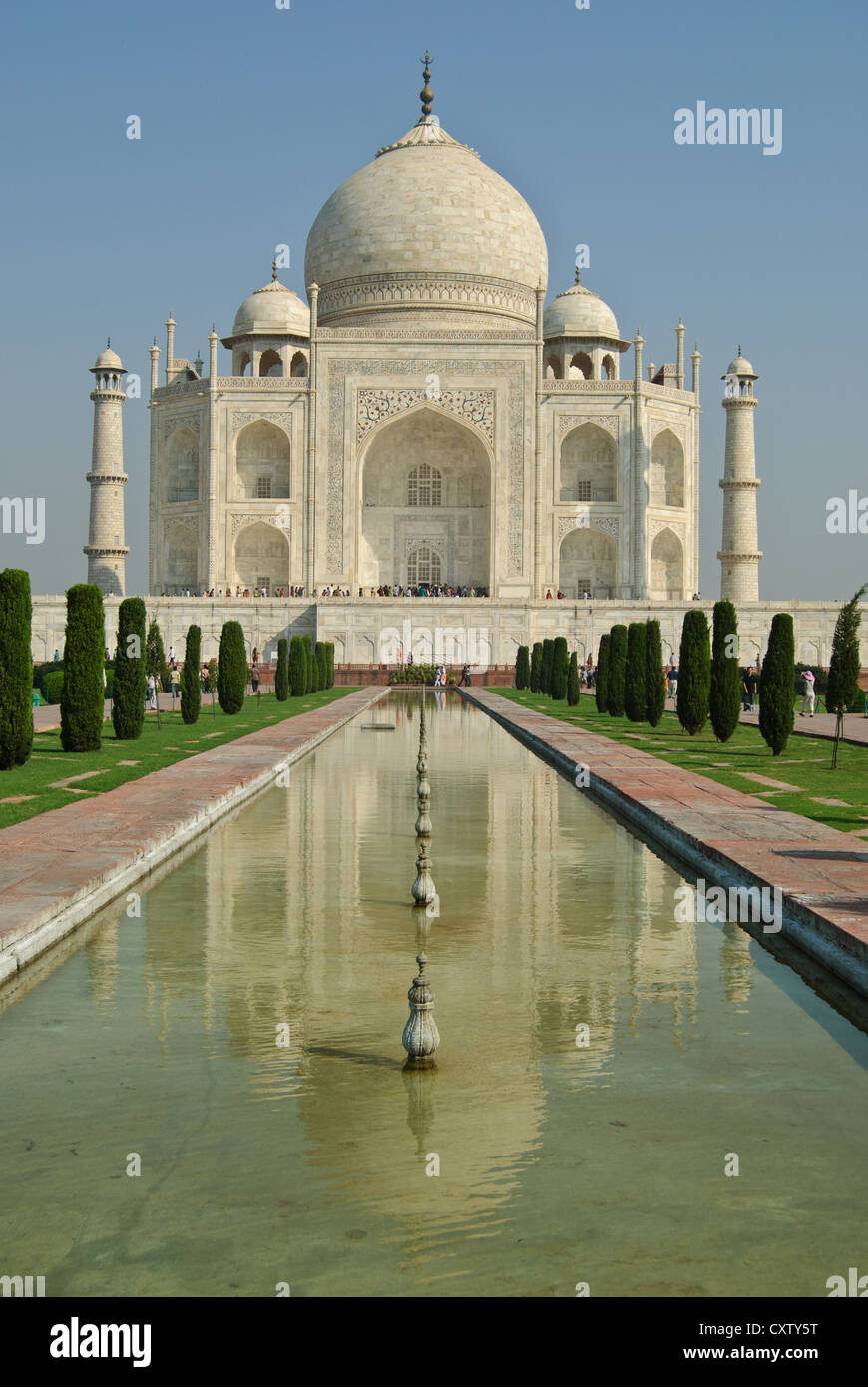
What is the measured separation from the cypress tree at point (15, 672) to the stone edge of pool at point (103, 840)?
1213mm

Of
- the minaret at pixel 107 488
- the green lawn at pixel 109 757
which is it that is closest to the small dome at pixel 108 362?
the minaret at pixel 107 488

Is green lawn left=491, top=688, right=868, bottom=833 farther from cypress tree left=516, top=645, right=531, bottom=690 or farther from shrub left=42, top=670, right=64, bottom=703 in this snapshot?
cypress tree left=516, top=645, right=531, bottom=690

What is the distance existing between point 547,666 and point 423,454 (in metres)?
14.1

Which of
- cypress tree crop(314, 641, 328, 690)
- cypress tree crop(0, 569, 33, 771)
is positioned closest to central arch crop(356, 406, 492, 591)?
cypress tree crop(314, 641, 328, 690)

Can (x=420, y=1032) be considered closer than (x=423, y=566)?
Yes

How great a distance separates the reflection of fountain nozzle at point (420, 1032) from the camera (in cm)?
329

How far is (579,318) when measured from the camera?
3819 centimetres

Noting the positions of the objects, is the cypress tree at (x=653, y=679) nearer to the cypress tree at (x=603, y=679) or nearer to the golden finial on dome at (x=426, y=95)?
the cypress tree at (x=603, y=679)

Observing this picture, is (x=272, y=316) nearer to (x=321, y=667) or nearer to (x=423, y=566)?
(x=423, y=566)

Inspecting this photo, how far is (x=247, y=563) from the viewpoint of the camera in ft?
116

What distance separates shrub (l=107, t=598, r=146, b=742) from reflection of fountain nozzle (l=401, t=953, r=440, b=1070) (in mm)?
10009

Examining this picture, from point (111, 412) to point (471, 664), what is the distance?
11744 mm

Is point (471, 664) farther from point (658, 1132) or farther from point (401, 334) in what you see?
point (658, 1132)

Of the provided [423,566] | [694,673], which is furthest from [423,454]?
[694,673]
